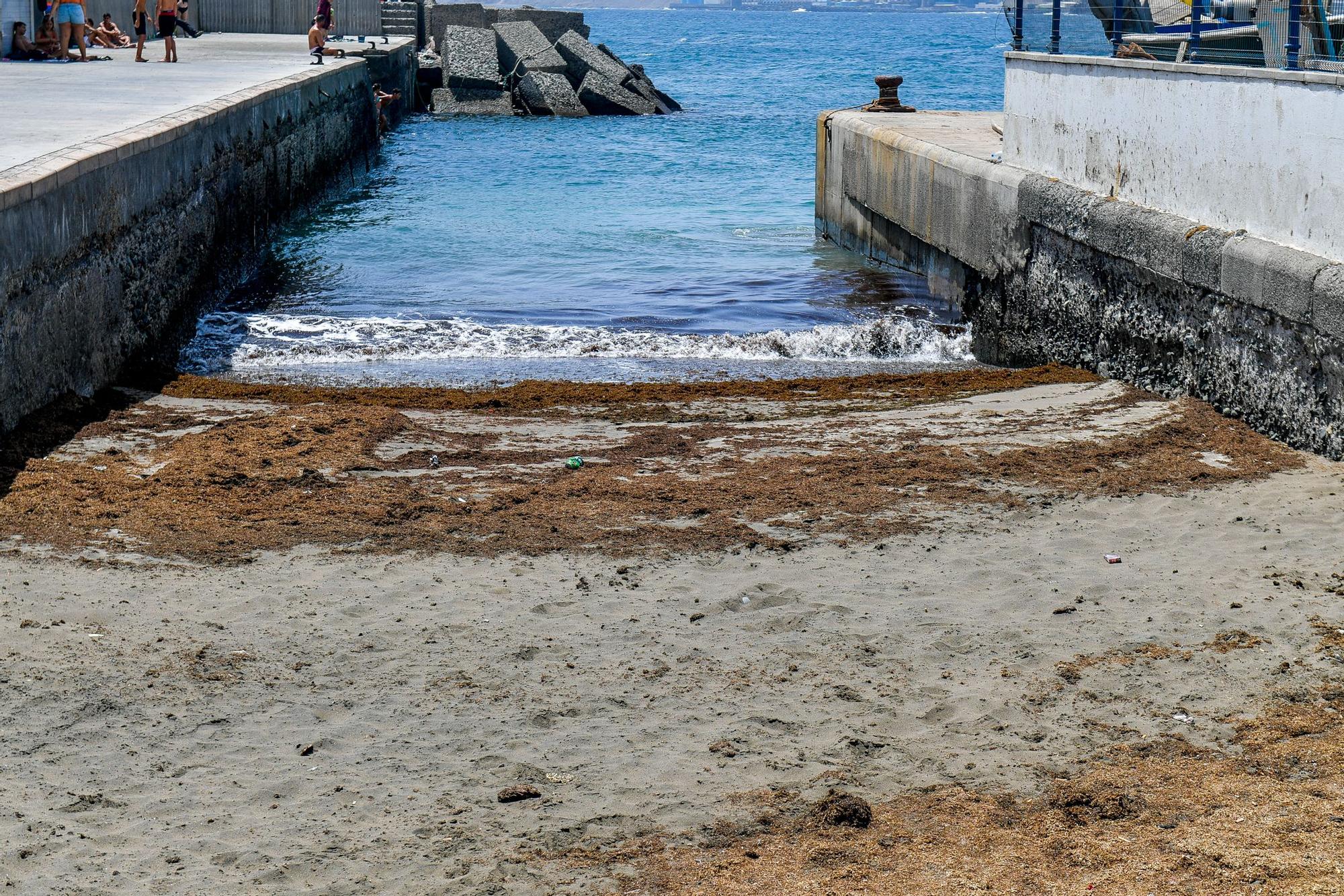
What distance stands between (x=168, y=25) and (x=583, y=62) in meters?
20.4

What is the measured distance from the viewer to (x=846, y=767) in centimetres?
424

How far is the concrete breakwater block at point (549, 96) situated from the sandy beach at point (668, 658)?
33630 mm

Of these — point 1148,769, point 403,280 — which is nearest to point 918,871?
point 1148,769

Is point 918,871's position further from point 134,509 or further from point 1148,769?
point 134,509

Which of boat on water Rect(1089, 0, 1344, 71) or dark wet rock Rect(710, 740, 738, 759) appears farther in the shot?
boat on water Rect(1089, 0, 1344, 71)

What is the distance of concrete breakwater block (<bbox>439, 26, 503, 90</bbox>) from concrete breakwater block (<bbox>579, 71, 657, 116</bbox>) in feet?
8.41

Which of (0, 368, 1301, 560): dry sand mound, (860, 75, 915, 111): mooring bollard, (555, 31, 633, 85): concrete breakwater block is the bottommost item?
(0, 368, 1301, 560): dry sand mound

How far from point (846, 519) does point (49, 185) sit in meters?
5.00

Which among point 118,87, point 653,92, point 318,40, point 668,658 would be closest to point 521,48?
point 653,92

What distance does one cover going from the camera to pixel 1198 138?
833 centimetres

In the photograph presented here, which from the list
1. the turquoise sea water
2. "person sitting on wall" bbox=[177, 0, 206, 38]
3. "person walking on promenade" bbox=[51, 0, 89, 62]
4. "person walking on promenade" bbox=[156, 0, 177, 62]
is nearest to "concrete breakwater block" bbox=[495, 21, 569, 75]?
the turquoise sea water

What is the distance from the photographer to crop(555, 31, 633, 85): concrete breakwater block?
41688mm

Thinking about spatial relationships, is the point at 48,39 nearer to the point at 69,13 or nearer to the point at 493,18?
the point at 69,13

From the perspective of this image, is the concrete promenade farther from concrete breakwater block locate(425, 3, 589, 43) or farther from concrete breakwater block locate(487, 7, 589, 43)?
concrete breakwater block locate(425, 3, 589, 43)
